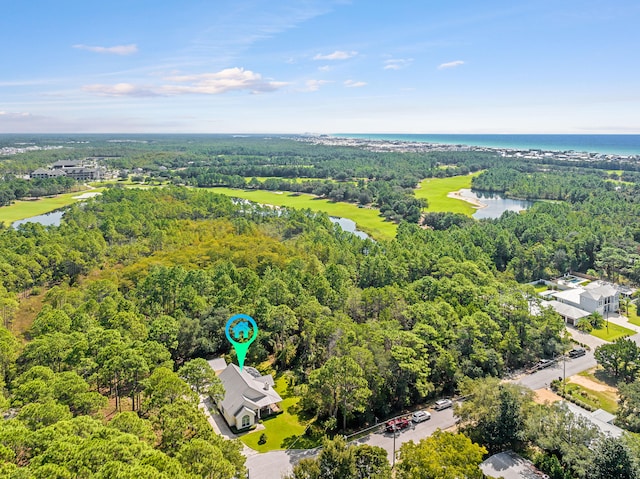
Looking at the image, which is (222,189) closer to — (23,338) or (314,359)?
(23,338)

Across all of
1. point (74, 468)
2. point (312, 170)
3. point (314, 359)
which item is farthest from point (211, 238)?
point (312, 170)

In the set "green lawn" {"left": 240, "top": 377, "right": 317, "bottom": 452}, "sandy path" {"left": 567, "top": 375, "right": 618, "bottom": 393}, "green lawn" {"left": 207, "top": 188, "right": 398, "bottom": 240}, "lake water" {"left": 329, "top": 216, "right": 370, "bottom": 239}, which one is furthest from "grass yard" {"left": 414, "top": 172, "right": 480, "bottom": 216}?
"green lawn" {"left": 240, "top": 377, "right": 317, "bottom": 452}

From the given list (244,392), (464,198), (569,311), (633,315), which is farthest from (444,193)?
(244,392)

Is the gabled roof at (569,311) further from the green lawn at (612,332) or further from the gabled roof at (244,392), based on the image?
the gabled roof at (244,392)

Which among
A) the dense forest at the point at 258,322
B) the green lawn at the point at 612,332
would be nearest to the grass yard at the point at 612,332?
the green lawn at the point at 612,332

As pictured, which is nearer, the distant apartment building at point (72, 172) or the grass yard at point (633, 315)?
the grass yard at point (633, 315)

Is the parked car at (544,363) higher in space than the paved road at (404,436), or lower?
higher
